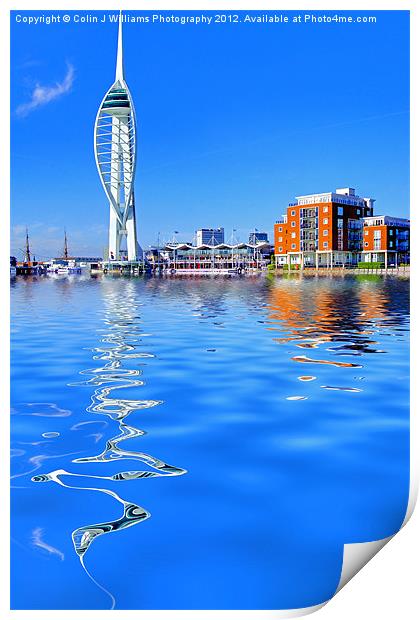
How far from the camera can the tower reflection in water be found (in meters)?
3.46

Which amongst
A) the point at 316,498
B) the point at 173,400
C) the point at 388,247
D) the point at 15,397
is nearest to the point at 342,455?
the point at 316,498

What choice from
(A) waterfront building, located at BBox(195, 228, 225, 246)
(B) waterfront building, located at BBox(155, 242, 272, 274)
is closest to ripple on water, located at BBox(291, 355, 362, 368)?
(B) waterfront building, located at BBox(155, 242, 272, 274)

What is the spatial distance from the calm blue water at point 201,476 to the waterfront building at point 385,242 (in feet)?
211

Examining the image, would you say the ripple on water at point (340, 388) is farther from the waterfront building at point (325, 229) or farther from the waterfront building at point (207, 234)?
the waterfront building at point (207, 234)

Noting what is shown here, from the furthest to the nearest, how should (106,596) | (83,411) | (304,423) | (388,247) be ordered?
1. (388,247)
2. (83,411)
3. (304,423)
4. (106,596)

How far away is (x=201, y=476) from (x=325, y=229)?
70.1m

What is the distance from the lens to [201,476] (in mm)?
4184

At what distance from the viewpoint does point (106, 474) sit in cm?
418

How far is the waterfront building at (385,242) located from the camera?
70.1m

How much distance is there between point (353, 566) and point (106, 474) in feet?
5.99

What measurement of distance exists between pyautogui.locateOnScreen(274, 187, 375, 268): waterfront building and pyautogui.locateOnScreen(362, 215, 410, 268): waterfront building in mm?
1858

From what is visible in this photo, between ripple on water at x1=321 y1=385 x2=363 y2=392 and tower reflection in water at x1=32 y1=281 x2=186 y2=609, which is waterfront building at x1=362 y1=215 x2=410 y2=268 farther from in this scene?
ripple on water at x1=321 y1=385 x2=363 y2=392

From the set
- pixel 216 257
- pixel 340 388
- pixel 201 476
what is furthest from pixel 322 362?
pixel 216 257
